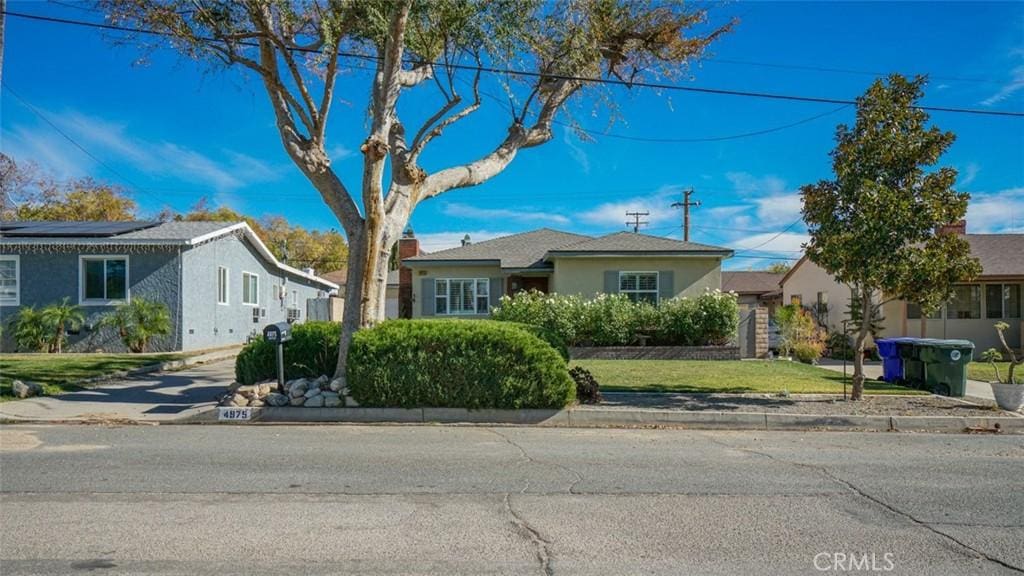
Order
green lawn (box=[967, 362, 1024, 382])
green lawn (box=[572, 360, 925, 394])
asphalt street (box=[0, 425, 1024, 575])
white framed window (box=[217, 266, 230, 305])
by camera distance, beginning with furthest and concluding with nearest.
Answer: white framed window (box=[217, 266, 230, 305])
green lawn (box=[967, 362, 1024, 382])
green lawn (box=[572, 360, 925, 394])
asphalt street (box=[0, 425, 1024, 575])

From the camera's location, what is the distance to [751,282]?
160ft

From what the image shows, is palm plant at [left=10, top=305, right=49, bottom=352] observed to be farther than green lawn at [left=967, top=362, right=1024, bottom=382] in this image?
Yes

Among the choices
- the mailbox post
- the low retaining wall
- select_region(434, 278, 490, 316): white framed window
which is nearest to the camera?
the mailbox post

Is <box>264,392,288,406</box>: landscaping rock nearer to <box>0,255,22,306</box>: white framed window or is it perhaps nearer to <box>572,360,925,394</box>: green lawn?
<box>572,360,925,394</box>: green lawn

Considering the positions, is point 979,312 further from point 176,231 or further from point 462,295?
point 176,231

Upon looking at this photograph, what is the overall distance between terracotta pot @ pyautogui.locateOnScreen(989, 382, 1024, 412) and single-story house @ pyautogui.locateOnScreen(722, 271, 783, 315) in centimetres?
3253

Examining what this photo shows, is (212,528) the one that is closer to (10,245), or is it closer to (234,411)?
(234,411)

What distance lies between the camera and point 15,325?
18.8 metres

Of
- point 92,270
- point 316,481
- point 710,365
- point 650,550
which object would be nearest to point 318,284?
point 92,270

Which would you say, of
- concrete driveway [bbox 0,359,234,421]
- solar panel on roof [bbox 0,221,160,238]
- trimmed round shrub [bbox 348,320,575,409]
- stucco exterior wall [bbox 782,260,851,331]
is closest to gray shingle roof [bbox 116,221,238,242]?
solar panel on roof [bbox 0,221,160,238]

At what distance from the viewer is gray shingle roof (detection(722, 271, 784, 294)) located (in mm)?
46219

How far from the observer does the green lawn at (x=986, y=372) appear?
15.2 meters

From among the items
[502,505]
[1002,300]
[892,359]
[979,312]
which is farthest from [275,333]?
[1002,300]

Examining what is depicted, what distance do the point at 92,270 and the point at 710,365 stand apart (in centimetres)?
1792
